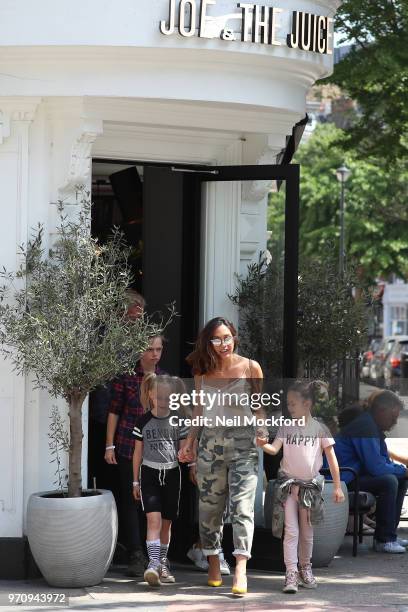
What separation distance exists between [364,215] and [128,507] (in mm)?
30991

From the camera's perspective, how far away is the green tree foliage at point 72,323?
24.9 ft

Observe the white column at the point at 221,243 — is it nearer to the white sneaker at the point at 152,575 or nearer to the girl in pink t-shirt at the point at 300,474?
the girl in pink t-shirt at the point at 300,474

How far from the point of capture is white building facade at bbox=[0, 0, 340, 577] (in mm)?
7836

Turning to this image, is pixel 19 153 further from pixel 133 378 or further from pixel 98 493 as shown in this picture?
pixel 98 493

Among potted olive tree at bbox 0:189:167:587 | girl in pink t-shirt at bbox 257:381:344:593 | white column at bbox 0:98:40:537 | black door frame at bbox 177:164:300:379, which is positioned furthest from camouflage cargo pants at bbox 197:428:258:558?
white column at bbox 0:98:40:537

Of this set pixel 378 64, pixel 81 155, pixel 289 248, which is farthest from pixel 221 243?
pixel 378 64

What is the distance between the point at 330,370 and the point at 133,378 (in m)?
3.03

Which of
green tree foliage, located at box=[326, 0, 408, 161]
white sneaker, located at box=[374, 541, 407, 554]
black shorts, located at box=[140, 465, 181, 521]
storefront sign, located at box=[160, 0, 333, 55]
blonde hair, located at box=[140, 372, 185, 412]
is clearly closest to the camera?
storefront sign, located at box=[160, 0, 333, 55]

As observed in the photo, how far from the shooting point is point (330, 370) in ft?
36.2

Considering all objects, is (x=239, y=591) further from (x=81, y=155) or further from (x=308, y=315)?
(x=308, y=315)

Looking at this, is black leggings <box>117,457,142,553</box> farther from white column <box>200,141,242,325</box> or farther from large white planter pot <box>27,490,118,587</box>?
white column <box>200,141,242,325</box>

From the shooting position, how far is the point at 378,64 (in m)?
13.5

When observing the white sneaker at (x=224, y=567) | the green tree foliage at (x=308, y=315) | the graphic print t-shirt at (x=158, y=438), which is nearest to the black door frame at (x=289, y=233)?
the green tree foliage at (x=308, y=315)

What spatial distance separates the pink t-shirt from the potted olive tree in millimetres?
1128
